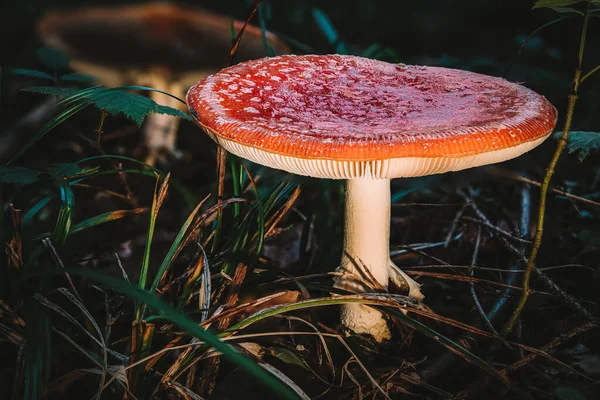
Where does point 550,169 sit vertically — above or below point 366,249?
above

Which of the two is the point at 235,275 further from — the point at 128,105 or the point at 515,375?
the point at 515,375

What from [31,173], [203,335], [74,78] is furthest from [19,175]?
[203,335]

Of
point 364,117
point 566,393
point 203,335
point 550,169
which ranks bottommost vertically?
point 566,393

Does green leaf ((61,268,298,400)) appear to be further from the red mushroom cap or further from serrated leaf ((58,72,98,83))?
serrated leaf ((58,72,98,83))

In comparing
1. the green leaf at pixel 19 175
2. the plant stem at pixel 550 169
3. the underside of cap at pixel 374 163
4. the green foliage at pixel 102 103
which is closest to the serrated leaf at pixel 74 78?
the green foliage at pixel 102 103

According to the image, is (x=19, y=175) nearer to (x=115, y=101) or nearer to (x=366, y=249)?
(x=115, y=101)

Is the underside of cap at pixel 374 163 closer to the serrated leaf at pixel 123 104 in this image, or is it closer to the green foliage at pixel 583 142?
the green foliage at pixel 583 142

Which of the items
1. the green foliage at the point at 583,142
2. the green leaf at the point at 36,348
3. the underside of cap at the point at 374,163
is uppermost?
the underside of cap at the point at 374,163
